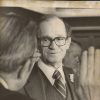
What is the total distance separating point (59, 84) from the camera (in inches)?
35.5

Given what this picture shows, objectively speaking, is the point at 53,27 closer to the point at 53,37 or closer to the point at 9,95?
the point at 53,37

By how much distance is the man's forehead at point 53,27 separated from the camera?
924 millimetres

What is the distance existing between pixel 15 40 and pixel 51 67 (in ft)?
0.45

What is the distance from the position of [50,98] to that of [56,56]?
0.13m

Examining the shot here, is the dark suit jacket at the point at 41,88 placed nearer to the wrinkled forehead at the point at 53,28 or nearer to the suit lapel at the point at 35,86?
the suit lapel at the point at 35,86

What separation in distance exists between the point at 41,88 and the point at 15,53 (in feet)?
0.43

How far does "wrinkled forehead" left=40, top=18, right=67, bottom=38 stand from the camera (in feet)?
3.03

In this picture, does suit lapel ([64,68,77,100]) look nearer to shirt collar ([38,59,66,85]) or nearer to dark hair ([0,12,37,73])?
shirt collar ([38,59,66,85])

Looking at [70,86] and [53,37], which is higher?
[53,37]

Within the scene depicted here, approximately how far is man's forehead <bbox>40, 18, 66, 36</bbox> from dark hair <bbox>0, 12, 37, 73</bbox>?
0.03 metres

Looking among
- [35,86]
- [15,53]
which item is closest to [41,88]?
[35,86]

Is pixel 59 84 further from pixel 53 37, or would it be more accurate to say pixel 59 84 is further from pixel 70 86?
pixel 53 37

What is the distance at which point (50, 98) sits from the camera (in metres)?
0.88

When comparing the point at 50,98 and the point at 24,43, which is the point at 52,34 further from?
the point at 50,98
